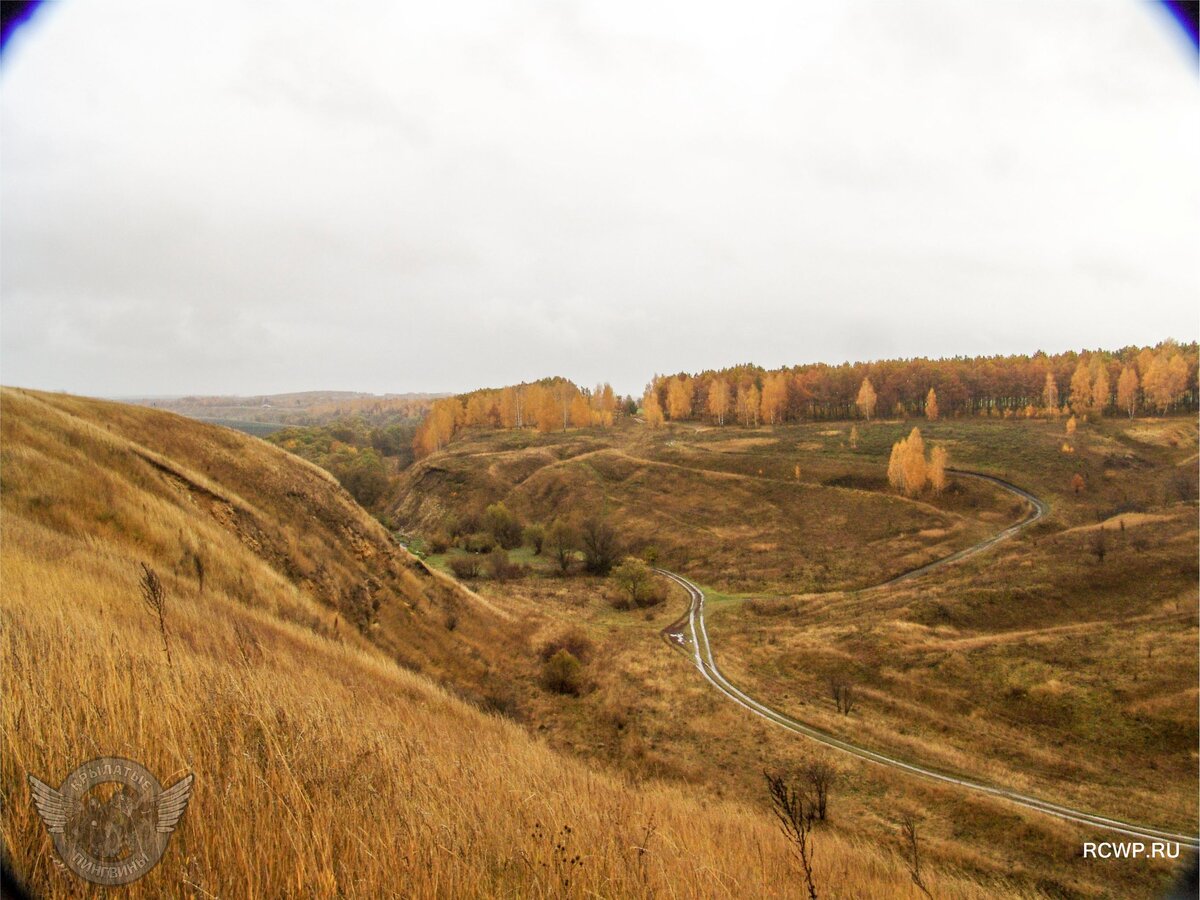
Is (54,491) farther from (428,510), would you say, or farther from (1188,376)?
(1188,376)

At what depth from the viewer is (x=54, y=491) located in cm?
1291

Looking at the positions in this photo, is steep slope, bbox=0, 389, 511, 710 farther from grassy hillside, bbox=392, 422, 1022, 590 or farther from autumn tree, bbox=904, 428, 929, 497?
autumn tree, bbox=904, 428, 929, 497

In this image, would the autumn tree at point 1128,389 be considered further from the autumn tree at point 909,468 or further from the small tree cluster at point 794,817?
the small tree cluster at point 794,817

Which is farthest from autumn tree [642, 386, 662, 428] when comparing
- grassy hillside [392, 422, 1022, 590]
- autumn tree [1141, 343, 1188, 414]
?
autumn tree [1141, 343, 1188, 414]

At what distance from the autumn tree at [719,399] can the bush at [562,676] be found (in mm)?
101321

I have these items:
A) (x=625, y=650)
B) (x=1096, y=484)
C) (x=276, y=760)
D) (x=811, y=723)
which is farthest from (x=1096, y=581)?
(x=276, y=760)

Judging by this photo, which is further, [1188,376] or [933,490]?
[1188,376]

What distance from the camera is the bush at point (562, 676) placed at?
995 inches

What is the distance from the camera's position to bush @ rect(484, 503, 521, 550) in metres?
73.2

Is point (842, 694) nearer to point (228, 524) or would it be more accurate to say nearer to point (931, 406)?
point (228, 524)

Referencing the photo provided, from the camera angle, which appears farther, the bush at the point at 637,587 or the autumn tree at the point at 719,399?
the autumn tree at the point at 719,399

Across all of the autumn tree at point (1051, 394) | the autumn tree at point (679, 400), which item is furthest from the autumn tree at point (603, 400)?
the autumn tree at point (1051, 394)

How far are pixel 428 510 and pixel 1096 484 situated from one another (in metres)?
95.3

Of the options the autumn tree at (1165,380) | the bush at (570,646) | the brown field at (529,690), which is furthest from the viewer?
the autumn tree at (1165,380)
